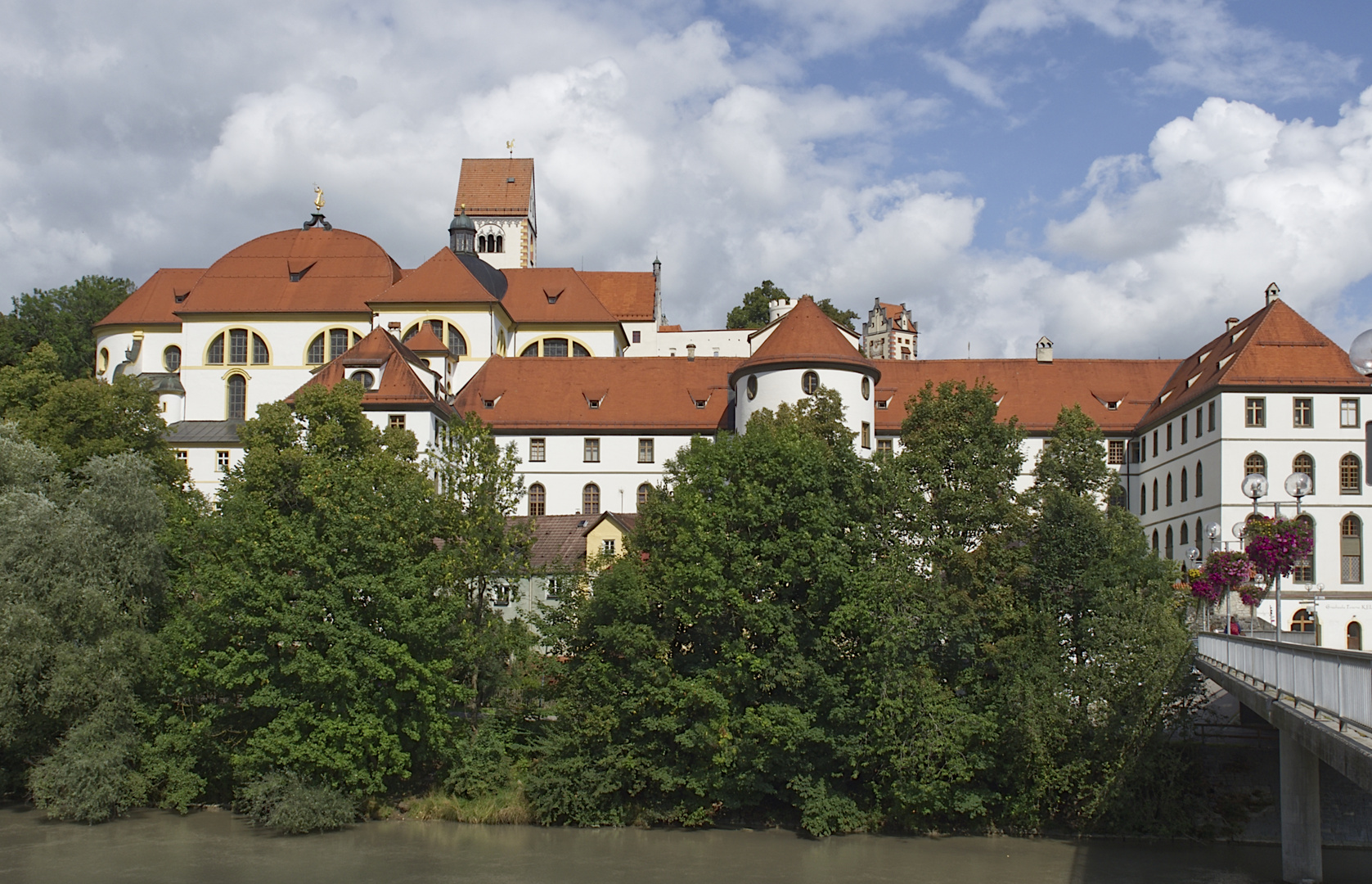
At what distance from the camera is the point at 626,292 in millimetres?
71375

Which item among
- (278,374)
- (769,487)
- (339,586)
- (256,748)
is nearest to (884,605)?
(769,487)

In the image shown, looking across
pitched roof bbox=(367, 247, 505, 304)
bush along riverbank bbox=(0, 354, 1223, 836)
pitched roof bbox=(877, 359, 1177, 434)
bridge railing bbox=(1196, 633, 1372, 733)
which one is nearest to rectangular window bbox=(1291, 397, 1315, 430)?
pitched roof bbox=(877, 359, 1177, 434)

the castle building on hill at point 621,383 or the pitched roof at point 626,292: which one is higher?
the pitched roof at point 626,292

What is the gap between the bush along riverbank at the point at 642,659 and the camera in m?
27.8

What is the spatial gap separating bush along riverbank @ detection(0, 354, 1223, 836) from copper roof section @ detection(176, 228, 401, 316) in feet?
88.3

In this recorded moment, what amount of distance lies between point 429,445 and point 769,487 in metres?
18.9

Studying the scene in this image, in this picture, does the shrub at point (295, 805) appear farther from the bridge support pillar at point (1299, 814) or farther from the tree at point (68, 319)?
the tree at point (68, 319)

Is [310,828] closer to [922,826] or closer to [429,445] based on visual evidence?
[922,826]

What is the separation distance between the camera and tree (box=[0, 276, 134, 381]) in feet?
224

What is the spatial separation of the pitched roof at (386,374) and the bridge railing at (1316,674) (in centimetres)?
3074

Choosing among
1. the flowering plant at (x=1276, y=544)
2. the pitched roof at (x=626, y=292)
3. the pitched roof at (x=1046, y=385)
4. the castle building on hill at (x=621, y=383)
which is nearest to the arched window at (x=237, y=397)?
the castle building on hill at (x=621, y=383)

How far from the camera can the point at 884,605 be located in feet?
93.2

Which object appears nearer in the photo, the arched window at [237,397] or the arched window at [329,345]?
the arched window at [237,397]

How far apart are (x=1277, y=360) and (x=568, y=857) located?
30.2m
